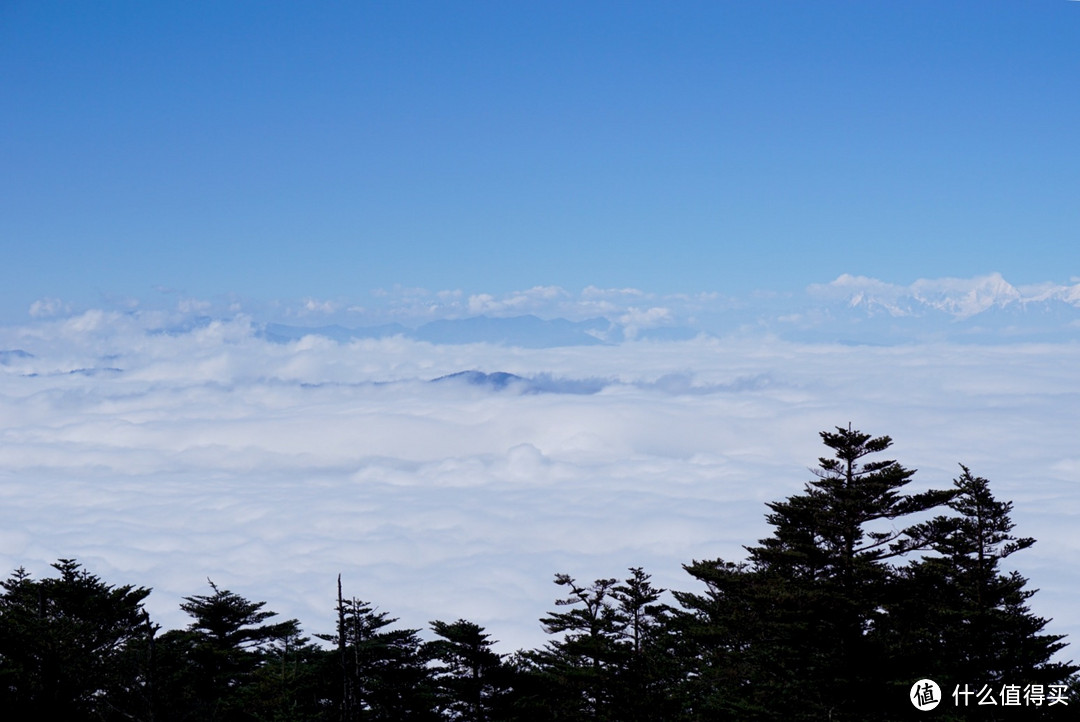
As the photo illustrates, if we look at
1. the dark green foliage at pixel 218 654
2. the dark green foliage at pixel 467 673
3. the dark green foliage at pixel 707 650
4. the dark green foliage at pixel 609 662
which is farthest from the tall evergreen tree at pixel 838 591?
the dark green foliage at pixel 218 654

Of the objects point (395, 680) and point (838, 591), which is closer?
point (838, 591)

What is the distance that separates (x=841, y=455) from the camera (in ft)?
72.1

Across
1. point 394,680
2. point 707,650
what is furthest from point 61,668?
point 707,650

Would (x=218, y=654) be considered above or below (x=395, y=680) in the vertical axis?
above

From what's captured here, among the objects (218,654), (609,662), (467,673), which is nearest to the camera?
(609,662)

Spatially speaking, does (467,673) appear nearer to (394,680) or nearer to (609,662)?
(394,680)

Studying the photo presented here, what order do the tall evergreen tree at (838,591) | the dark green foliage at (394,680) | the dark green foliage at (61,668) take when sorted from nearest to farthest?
the tall evergreen tree at (838,591) → the dark green foliage at (61,668) → the dark green foliage at (394,680)

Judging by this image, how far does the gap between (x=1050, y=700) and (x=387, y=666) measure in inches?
900

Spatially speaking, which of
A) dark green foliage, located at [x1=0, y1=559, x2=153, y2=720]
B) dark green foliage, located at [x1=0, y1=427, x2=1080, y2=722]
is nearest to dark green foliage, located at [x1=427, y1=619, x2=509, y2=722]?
dark green foliage, located at [x1=0, y1=427, x2=1080, y2=722]

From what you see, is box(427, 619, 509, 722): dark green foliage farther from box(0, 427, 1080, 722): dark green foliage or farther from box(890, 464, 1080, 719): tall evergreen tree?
box(890, 464, 1080, 719): tall evergreen tree

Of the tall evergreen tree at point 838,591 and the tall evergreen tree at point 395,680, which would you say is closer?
the tall evergreen tree at point 838,591

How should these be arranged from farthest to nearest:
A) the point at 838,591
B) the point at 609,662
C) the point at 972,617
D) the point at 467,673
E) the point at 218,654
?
the point at 218,654 → the point at 467,673 → the point at 609,662 → the point at 972,617 → the point at 838,591

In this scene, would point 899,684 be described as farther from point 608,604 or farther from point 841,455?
point 608,604

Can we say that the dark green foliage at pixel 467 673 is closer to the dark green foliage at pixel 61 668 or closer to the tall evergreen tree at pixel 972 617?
the dark green foliage at pixel 61 668
